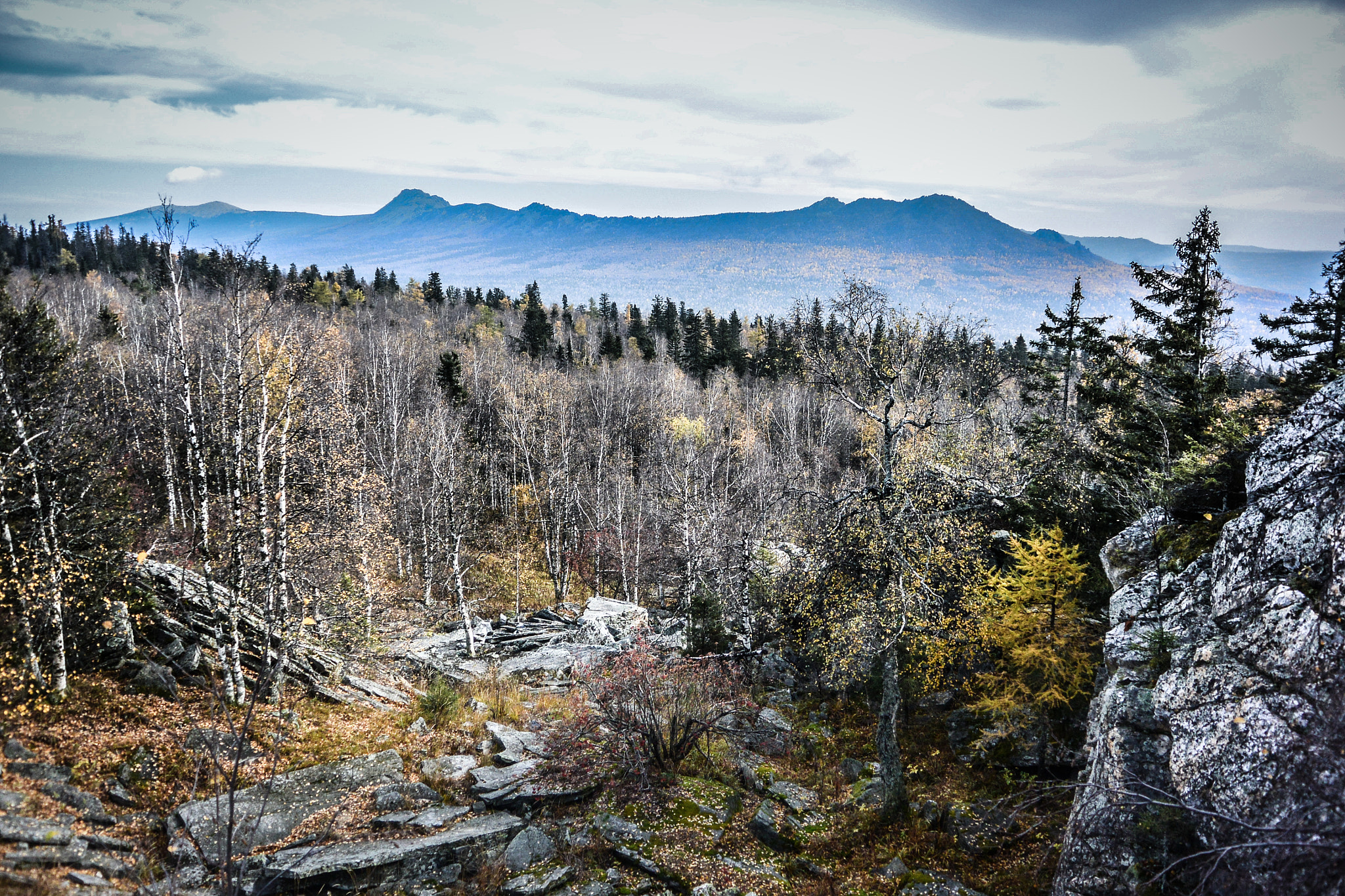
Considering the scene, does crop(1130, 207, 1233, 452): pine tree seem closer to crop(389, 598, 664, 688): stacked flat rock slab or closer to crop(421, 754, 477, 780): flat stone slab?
crop(389, 598, 664, 688): stacked flat rock slab

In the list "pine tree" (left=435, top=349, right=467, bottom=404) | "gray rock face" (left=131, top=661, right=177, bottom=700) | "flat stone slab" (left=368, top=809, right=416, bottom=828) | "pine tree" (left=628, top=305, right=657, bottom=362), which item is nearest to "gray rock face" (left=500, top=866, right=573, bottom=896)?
"flat stone slab" (left=368, top=809, right=416, bottom=828)

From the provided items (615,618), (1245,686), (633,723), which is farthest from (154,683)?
(1245,686)

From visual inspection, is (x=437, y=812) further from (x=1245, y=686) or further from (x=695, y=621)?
(x=1245, y=686)

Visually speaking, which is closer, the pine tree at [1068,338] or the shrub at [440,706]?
the shrub at [440,706]

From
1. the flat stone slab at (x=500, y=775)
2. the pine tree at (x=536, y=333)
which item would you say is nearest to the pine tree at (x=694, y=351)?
the pine tree at (x=536, y=333)

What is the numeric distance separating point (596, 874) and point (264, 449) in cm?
1343

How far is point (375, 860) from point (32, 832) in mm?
4683

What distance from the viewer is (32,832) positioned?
838 centimetres

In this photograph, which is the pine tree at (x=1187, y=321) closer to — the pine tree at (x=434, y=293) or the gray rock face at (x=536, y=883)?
the gray rock face at (x=536, y=883)

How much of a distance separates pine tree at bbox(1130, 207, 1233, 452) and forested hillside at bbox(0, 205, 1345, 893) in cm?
12

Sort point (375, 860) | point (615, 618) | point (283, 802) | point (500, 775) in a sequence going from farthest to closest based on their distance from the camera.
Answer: point (615, 618), point (500, 775), point (283, 802), point (375, 860)

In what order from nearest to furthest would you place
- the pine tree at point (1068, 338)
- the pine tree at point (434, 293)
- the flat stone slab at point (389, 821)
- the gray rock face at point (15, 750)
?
the gray rock face at point (15, 750) → the flat stone slab at point (389, 821) → the pine tree at point (1068, 338) → the pine tree at point (434, 293)

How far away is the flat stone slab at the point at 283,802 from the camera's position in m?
Result: 9.61

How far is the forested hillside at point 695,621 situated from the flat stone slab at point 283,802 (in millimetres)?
143
